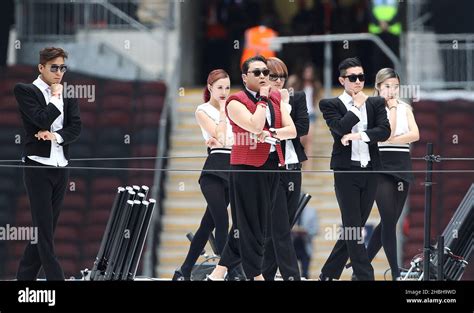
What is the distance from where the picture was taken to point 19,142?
17781 mm

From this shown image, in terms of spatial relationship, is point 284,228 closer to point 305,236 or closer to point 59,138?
point 59,138

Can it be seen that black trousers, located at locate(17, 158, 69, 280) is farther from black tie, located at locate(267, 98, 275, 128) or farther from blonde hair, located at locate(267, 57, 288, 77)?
blonde hair, located at locate(267, 57, 288, 77)

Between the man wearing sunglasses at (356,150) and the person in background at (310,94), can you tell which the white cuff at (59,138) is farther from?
the person in background at (310,94)

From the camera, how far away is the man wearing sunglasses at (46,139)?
10953mm

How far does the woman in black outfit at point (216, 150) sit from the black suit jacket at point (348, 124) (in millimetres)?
794

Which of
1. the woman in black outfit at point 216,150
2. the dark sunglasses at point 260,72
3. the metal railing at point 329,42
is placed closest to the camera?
the dark sunglasses at point 260,72

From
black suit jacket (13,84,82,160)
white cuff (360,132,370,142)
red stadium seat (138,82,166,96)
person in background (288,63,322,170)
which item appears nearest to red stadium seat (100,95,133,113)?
red stadium seat (138,82,166,96)

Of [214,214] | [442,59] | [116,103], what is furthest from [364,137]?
[442,59]

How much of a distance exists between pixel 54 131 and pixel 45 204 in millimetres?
506

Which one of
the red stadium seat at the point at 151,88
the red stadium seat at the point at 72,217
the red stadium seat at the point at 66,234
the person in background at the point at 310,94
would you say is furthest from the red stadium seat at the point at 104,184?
the person in background at the point at 310,94

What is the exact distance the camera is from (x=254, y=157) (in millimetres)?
10961
